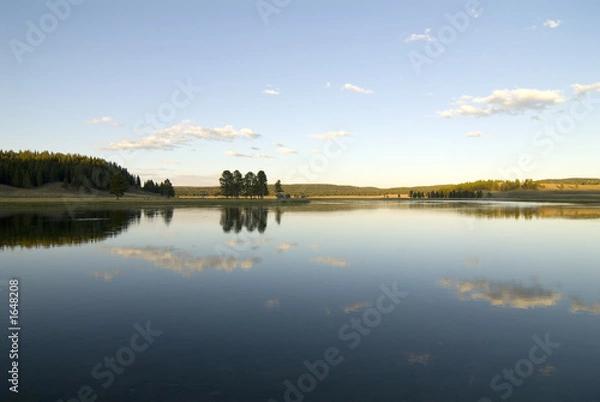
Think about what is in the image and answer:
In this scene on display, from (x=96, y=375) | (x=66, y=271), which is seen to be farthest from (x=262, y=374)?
(x=66, y=271)

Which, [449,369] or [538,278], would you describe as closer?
[449,369]

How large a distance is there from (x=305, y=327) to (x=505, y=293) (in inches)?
421

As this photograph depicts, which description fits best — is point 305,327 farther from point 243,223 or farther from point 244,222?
point 244,222

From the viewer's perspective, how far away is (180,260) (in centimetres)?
2650

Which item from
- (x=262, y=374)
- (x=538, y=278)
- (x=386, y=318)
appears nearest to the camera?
(x=262, y=374)

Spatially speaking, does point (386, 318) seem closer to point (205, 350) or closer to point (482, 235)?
point (205, 350)

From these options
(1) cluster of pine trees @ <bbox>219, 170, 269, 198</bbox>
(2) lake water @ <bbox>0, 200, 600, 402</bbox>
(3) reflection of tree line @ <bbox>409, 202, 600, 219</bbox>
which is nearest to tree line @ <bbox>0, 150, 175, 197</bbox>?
(1) cluster of pine trees @ <bbox>219, 170, 269, 198</bbox>

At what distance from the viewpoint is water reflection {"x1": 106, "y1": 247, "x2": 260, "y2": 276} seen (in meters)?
24.2

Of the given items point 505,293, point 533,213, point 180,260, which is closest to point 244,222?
point 180,260

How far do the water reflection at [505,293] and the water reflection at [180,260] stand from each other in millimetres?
12593

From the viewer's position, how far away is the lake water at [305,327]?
9.59m

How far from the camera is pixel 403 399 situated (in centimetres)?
893

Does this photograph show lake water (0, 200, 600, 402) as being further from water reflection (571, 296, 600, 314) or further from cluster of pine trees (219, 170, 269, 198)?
cluster of pine trees (219, 170, 269, 198)

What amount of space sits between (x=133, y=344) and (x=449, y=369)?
376 inches
